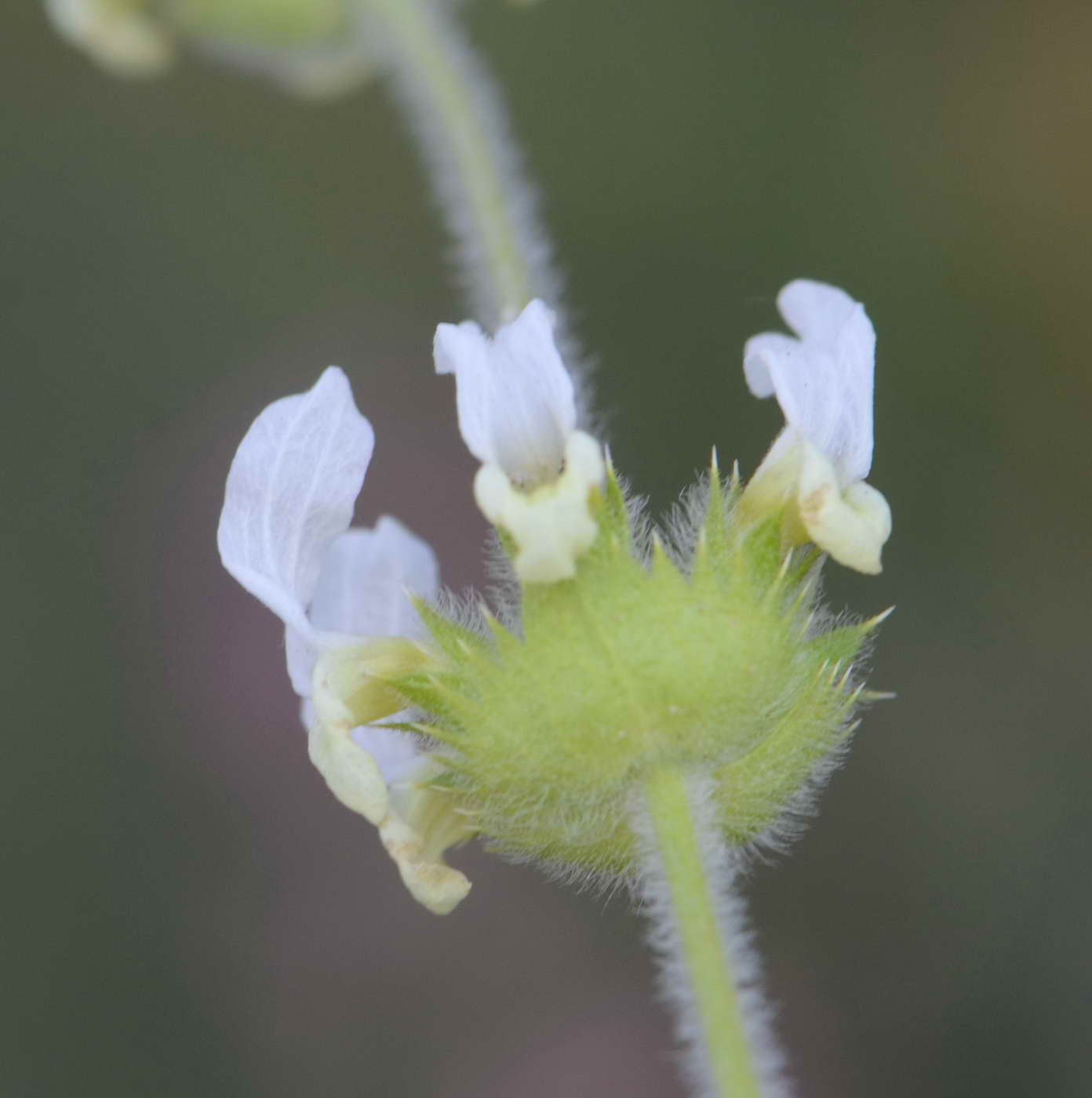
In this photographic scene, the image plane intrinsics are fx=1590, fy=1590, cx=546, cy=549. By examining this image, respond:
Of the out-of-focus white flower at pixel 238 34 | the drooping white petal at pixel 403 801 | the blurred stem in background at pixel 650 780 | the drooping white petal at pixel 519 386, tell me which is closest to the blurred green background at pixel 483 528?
the out-of-focus white flower at pixel 238 34

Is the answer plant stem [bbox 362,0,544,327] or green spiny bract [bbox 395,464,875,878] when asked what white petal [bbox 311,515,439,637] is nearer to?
green spiny bract [bbox 395,464,875,878]

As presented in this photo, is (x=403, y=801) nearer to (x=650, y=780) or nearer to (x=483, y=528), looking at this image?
(x=650, y=780)

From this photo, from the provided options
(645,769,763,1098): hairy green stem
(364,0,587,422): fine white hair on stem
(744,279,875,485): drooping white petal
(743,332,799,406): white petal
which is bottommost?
(645,769,763,1098): hairy green stem

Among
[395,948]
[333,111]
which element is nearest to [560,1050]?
[395,948]

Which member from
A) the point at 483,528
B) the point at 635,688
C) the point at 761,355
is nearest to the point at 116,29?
the point at 761,355

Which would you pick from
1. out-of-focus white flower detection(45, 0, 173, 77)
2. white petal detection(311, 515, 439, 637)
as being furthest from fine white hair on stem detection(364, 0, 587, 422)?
out-of-focus white flower detection(45, 0, 173, 77)

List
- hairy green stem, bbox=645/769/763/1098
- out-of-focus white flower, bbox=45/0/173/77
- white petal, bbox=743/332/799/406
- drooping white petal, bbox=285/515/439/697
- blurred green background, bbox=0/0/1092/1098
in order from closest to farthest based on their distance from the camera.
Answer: hairy green stem, bbox=645/769/763/1098 → white petal, bbox=743/332/799/406 → drooping white petal, bbox=285/515/439/697 → out-of-focus white flower, bbox=45/0/173/77 → blurred green background, bbox=0/0/1092/1098
